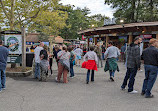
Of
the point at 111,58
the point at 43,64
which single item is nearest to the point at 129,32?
the point at 111,58

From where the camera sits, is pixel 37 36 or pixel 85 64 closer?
pixel 85 64

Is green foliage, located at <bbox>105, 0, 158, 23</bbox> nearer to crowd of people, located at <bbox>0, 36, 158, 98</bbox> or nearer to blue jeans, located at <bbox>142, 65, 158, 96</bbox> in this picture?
crowd of people, located at <bbox>0, 36, 158, 98</bbox>

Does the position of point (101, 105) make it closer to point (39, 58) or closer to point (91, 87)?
point (91, 87)

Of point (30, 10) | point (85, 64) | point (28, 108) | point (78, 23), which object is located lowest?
point (28, 108)

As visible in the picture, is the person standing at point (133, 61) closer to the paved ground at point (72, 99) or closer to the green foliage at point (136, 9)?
the paved ground at point (72, 99)

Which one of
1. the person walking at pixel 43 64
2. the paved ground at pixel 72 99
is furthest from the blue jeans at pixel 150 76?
the person walking at pixel 43 64

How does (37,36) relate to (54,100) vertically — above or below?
above

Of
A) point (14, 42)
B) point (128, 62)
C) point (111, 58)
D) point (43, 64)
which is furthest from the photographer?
point (14, 42)

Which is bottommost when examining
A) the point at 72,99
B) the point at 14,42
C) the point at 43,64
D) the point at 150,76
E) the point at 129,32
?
the point at 72,99

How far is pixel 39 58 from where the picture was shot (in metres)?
8.68

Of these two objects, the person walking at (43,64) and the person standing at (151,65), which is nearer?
the person standing at (151,65)

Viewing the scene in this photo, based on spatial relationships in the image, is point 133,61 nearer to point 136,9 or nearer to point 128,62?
point 128,62

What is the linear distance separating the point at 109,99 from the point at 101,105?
67cm

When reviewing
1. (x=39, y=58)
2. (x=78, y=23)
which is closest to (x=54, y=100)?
(x=39, y=58)
